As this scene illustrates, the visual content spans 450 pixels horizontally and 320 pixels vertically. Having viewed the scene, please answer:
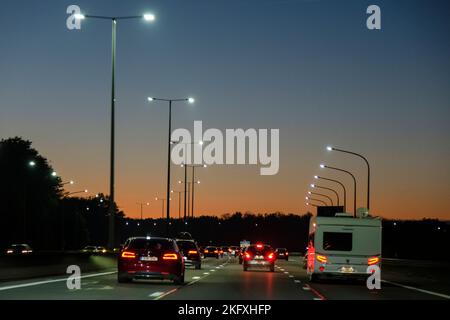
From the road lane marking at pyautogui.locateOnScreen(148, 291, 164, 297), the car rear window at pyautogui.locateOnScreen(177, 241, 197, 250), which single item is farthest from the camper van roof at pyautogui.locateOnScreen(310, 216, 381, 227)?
the car rear window at pyautogui.locateOnScreen(177, 241, 197, 250)

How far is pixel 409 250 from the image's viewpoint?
140 m

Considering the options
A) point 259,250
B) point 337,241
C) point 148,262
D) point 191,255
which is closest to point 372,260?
point 337,241

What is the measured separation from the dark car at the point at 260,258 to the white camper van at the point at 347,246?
49.3 feet

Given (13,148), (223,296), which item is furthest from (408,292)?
(13,148)

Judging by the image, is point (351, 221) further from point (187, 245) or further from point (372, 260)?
point (187, 245)

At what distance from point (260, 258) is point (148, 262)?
20.5 m

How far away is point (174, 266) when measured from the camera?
30562 millimetres

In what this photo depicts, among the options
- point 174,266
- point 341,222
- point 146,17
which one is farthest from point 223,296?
point 146,17

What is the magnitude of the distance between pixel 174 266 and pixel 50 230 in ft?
356

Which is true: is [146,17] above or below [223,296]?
above
